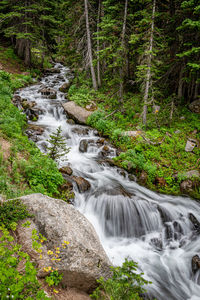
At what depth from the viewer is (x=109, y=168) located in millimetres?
10836

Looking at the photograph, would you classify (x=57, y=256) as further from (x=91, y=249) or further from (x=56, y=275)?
(x=91, y=249)

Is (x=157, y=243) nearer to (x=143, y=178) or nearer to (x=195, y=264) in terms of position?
(x=195, y=264)

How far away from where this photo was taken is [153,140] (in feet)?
38.7

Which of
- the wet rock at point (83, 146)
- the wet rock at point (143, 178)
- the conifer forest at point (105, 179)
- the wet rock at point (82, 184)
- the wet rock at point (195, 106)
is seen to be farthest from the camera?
the wet rock at point (195, 106)

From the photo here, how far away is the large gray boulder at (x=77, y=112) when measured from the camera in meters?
14.8

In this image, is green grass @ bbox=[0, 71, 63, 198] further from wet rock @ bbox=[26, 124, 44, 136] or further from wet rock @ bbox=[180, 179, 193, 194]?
wet rock @ bbox=[180, 179, 193, 194]

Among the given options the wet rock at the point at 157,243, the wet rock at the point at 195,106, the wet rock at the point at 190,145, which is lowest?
the wet rock at the point at 157,243

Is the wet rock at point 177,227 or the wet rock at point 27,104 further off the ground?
the wet rock at point 27,104

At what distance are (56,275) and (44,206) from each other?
1.52 meters

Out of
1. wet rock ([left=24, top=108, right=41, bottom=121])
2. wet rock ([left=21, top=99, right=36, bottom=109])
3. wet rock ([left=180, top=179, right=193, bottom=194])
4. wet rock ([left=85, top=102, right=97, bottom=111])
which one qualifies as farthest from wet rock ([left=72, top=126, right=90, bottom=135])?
wet rock ([left=180, top=179, right=193, bottom=194])

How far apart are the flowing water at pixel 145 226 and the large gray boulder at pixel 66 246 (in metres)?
2.66

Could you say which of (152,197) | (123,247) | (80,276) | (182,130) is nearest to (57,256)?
(80,276)

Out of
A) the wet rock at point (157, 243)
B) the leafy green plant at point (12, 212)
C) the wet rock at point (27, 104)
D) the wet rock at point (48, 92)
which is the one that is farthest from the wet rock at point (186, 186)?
the wet rock at point (48, 92)

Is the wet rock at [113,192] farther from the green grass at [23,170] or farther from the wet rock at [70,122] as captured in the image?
the wet rock at [70,122]
